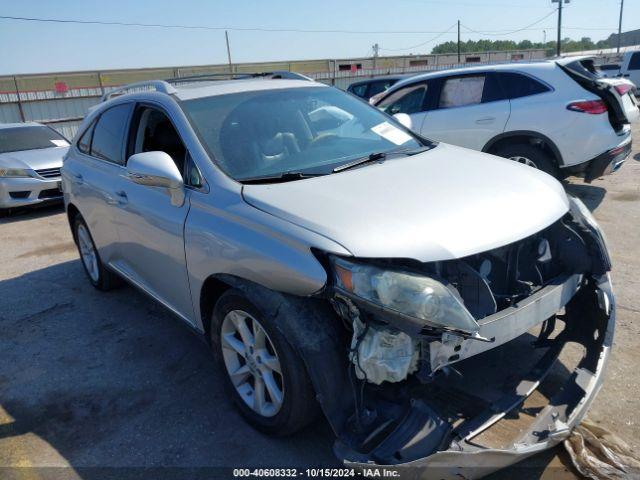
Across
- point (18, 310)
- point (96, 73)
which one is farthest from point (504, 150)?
point (96, 73)

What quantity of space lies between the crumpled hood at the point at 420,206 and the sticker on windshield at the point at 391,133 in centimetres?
54

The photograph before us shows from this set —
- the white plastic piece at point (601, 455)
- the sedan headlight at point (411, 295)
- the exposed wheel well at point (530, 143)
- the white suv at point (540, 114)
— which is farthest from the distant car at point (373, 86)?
the sedan headlight at point (411, 295)

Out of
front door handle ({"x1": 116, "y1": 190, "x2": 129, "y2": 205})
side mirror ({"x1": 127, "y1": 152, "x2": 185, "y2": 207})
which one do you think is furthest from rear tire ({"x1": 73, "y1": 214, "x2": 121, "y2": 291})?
side mirror ({"x1": 127, "y1": 152, "x2": 185, "y2": 207})

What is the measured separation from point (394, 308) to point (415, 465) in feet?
1.89

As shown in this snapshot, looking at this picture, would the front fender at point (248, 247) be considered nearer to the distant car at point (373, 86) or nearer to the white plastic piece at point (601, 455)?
the white plastic piece at point (601, 455)

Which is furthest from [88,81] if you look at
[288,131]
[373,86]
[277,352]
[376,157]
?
[277,352]

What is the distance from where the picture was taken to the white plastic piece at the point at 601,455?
225 cm

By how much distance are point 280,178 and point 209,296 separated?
0.77 meters

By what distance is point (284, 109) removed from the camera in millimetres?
3375

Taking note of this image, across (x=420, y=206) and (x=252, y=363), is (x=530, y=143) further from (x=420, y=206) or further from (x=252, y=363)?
(x=252, y=363)

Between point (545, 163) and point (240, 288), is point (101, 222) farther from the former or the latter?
point (545, 163)

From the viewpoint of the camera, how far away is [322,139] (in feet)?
10.7

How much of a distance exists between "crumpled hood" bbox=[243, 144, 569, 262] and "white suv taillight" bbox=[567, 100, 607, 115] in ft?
12.0

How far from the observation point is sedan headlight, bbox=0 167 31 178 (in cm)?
830
